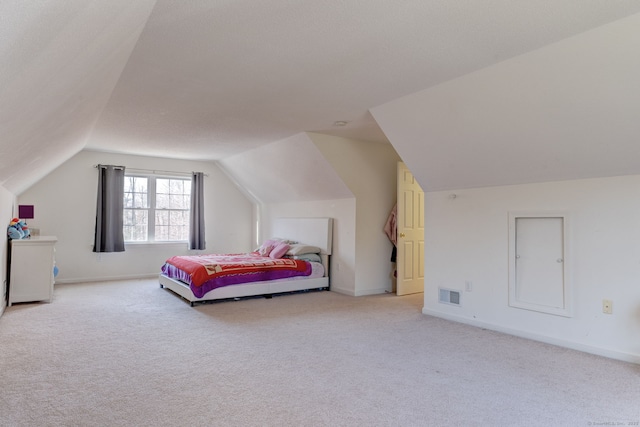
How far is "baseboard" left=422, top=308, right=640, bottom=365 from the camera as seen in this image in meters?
3.04

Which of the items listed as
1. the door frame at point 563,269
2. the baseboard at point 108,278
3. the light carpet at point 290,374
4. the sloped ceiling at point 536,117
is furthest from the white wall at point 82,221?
the door frame at point 563,269

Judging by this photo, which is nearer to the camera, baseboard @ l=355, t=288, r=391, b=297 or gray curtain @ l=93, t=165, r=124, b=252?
baseboard @ l=355, t=288, r=391, b=297

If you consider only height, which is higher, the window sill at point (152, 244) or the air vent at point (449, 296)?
the window sill at point (152, 244)

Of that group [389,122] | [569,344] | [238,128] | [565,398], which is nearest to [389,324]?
[569,344]

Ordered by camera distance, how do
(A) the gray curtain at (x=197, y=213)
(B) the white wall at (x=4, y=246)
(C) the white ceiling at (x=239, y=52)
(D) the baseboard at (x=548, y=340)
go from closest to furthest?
(C) the white ceiling at (x=239, y=52)
(D) the baseboard at (x=548, y=340)
(B) the white wall at (x=4, y=246)
(A) the gray curtain at (x=197, y=213)

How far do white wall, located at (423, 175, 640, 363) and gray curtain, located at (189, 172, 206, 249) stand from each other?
182 inches

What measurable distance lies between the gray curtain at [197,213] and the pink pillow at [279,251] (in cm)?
205

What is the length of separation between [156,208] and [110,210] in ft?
2.80

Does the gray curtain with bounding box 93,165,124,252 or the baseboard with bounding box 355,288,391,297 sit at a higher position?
the gray curtain with bounding box 93,165,124,252

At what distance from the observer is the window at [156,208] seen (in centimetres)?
709

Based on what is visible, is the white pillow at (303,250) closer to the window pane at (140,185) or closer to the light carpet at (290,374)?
the light carpet at (290,374)

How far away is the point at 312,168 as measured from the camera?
5703mm

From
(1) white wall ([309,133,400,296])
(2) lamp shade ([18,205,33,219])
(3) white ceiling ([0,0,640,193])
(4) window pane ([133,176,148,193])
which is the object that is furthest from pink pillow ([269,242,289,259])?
(2) lamp shade ([18,205,33,219])

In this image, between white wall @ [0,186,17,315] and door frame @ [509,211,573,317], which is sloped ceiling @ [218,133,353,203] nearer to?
door frame @ [509,211,573,317]
